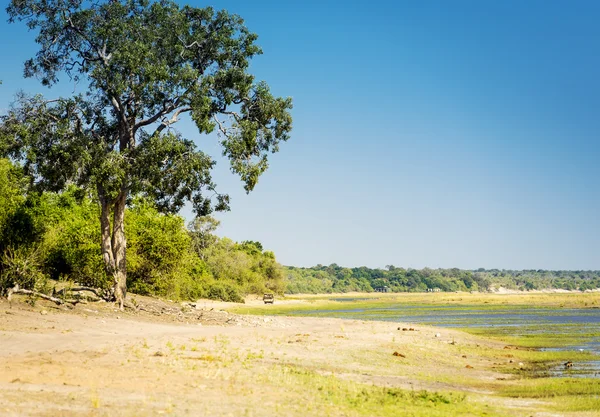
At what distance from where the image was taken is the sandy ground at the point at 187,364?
1166 cm

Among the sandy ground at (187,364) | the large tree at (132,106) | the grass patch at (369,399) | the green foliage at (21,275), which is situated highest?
the large tree at (132,106)

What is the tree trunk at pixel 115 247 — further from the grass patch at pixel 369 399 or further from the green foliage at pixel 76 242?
the grass patch at pixel 369 399

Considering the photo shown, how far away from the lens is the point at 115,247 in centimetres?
3105

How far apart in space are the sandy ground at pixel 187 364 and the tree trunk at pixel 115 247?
1.47 m

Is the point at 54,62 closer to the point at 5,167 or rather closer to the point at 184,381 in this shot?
the point at 5,167

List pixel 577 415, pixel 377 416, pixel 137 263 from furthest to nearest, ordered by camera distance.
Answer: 1. pixel 137 263
2. pixel 577 415
3. pixel 377 416

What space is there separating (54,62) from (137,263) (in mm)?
15164

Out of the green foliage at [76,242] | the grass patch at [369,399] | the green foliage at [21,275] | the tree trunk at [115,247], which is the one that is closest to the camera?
the grass patch at [369,399]

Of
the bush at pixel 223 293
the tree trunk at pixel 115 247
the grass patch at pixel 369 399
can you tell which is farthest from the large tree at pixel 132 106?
the bush at pixel 223 293

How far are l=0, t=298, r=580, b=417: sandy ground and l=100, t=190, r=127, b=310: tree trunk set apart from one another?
147cm

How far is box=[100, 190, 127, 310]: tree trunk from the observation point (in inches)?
1204

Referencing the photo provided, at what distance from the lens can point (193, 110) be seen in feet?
102

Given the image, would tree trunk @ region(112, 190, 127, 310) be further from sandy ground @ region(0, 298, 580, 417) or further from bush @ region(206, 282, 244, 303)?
bush @ region(206, 282, 244, 303)

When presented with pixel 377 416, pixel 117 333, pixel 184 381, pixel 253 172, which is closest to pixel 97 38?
pixel 253 172
